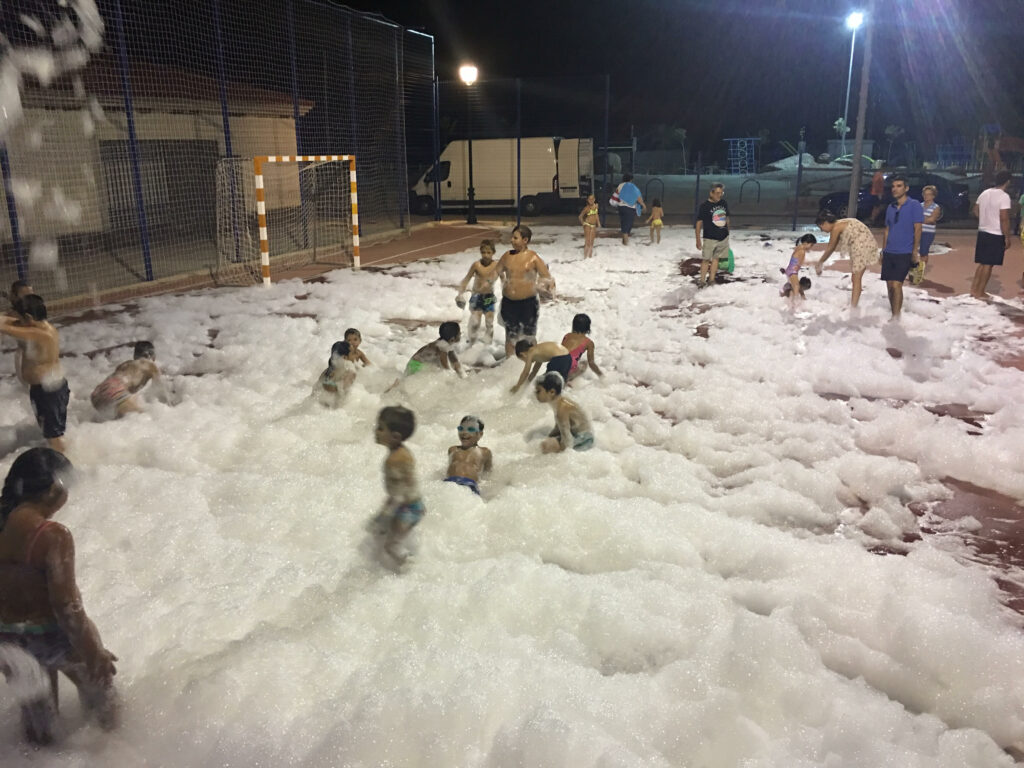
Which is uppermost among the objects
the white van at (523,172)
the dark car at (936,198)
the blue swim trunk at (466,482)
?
the white van at (523,172)

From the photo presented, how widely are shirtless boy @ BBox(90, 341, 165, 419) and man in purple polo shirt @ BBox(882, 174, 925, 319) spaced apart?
8.28m

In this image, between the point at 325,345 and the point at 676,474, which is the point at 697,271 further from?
the point at 676,474

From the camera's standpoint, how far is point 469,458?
17.9ft

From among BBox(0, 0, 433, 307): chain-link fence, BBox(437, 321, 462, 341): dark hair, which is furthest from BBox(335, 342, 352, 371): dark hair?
BBox(0, 0, 433, 307): chain-link fence

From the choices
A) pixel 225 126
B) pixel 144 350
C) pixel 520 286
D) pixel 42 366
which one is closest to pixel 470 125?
pixel 225 126

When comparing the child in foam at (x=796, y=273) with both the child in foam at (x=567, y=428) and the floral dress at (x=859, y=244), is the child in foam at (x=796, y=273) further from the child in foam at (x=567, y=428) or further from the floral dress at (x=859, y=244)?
the child in foam at (x=567, y=428)

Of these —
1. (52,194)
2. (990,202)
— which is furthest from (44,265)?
(990,202)

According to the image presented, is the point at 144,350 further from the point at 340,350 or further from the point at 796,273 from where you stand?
the point at 796,273

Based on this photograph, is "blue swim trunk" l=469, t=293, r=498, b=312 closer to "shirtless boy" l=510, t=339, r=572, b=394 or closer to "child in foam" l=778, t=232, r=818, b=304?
"shirtless boy" l=510, t=339, r=572, b=394

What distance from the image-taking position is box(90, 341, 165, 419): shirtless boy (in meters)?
6.64

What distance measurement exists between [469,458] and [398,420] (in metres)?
1.28

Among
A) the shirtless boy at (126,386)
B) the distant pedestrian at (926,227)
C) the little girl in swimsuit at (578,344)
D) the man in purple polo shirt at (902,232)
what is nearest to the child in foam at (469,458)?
the little girl in swimsuit at (578,344)

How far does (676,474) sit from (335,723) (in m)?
3.14

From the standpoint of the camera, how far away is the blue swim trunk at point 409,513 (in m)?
4.41
